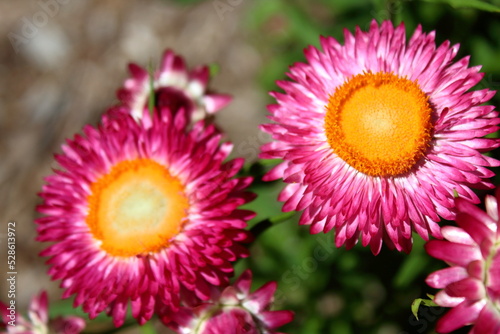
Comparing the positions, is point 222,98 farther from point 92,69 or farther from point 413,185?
point 92,69

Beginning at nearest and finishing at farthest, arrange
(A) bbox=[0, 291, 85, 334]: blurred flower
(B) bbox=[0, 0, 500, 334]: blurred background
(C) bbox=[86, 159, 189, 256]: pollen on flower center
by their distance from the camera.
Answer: (C) bbox=[86, 159, 189, 256]: pollen on flower center < (A) bbox=[0, 291, 85, 334]: blurred flower < (B) bbox=[0, 0, 500, 334]: blurred background

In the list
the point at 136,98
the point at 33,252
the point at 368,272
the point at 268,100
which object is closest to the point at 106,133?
the point at 136,98

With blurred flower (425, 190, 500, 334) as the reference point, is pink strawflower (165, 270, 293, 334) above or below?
below

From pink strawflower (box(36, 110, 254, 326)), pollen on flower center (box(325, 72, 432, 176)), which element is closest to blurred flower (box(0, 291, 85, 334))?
pink strawflower (box(36, 110, 254, 326))

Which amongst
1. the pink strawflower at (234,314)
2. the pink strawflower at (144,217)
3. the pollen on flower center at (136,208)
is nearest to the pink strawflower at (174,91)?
the pink strawflower at (144,217)

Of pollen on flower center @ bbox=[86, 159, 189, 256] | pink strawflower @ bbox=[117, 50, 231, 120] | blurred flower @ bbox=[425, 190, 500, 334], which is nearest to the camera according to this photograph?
blurred flower @ bbox=[425, 190, 500, 334]

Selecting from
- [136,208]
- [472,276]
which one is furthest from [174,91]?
[472,276]

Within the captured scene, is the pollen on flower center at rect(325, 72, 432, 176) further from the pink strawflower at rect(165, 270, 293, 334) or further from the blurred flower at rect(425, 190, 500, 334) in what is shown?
the pink strawflower at rect(165, 270, 293, 334)
